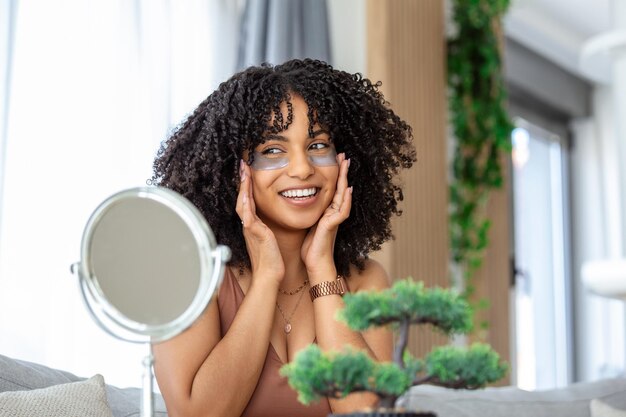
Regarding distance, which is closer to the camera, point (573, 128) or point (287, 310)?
point (287, 310)

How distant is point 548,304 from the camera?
7.71 meters

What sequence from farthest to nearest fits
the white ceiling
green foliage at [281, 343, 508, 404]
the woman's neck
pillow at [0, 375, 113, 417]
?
the white ceiling, the woman's neck, pillow at [0, 375, 113, 417], green foliage at [281, 343, 508, 404]

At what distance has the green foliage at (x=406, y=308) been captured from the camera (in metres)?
1.06

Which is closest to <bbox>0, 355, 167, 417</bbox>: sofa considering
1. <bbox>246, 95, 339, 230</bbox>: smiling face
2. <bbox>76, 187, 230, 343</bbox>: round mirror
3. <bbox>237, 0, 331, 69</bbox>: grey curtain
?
<bbox>246, 95, 339, 230</bbox>: smiling face

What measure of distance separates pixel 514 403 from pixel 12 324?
1396 millimetres

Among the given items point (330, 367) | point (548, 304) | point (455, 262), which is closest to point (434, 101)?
point (455, 262)

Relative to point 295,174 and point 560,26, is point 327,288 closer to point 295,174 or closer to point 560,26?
point 295,174

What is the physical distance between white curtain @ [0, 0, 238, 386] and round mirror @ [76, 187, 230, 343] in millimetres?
1791

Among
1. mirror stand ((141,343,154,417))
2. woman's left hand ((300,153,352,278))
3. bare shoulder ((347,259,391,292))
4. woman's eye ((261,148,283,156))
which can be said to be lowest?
mirror stand ((141,343,154,417))

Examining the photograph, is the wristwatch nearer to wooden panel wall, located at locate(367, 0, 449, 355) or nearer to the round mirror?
the round mirror

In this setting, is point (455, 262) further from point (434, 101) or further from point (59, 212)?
point (59, 212)

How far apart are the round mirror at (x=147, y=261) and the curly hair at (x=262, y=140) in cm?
86

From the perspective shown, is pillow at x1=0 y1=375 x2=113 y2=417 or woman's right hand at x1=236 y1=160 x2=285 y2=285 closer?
pillow at x1=0 y1=375 x2=113 y2=417

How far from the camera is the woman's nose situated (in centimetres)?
200
